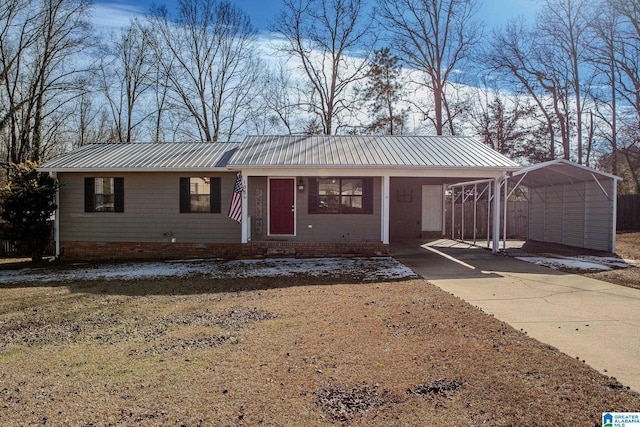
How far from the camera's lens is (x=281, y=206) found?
12.4 metres

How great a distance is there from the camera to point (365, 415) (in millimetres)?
2936

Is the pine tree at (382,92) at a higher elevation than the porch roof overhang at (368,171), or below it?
higher

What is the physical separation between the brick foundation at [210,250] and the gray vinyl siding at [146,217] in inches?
6.2

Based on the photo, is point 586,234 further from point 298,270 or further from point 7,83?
point 7,83

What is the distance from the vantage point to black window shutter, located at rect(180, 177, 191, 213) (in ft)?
40.5

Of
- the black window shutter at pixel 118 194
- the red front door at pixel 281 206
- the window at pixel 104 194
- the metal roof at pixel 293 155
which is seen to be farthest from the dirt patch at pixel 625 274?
the window at pixel 104 194

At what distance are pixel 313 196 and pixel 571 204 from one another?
29.5ft

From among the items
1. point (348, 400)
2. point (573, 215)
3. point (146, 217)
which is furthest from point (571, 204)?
point (146, 217)

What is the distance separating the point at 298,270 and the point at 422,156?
207 inches

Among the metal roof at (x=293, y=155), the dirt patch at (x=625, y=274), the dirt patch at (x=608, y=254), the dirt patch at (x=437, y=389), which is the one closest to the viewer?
the dirt patch at (x=437, y=389)

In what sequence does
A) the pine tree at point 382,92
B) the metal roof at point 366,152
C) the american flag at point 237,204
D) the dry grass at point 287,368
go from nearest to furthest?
the dry grass at point 287,368
the american flag at point 237,204
the metal roof at point 366,152
the pine tree at point 382,92

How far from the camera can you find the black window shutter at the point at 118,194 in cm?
1250

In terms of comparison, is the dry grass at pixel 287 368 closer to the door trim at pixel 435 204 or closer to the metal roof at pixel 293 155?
the metal roof at pixel 293 155

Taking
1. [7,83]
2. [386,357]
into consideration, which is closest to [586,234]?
[386,357]
